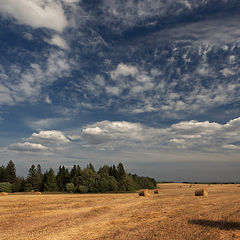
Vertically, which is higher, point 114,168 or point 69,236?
point 114,168

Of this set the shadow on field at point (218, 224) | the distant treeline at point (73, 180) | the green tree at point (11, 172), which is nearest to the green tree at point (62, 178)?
the distant treeline at point (73, 180)

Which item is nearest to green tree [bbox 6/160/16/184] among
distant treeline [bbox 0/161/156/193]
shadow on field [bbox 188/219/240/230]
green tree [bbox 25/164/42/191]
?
distant treeline [bbox 0/161/156/193]

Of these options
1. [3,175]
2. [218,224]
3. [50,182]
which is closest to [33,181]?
[50,182]

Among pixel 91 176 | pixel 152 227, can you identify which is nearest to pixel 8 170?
pixel 91 176

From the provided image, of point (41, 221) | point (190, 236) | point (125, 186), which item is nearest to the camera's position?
point (190, 236)

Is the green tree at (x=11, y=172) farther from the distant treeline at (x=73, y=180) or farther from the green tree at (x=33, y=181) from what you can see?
the green tree at (x=33, y=181)

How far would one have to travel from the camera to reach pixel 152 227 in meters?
13.8

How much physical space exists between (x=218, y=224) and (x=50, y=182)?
90.3 m

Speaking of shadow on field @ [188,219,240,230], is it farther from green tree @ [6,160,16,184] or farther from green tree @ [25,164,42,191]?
green tree @ [6,160,16,184]

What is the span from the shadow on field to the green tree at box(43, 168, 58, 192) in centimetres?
8741

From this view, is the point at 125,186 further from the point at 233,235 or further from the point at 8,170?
the point at 233,235

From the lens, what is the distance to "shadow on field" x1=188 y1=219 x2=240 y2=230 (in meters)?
13.2

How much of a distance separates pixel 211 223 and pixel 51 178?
90283 millimetres

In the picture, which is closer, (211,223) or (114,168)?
(211,223)
